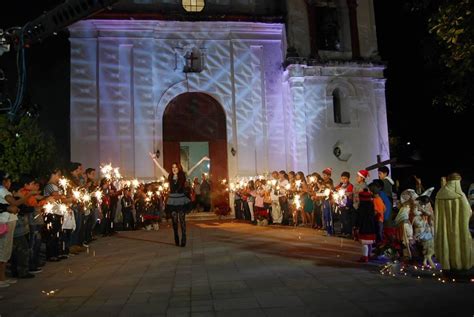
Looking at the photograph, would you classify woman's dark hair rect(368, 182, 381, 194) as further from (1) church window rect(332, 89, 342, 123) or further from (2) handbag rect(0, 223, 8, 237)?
(1) church window rect(332, 89, 342, 123)

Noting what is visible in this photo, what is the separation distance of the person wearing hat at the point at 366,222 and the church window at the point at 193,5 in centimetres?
1580

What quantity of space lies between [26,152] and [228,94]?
9.30m

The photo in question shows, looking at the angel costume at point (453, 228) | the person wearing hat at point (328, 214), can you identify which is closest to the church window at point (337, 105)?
the person wearing hat at point (328, 214)

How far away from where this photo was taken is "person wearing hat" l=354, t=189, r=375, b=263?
8266mm

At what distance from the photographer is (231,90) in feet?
69.8

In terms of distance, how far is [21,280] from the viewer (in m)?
7.73

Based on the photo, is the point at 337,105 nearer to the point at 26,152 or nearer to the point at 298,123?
the point at 298,123

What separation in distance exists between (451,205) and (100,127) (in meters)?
16.2

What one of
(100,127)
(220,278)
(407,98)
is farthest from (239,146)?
(220,278)

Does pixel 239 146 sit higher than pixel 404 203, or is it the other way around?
pixel 239 146

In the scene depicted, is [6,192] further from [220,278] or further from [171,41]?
[171,41]

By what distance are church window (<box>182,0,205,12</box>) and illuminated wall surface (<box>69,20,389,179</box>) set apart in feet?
3.90

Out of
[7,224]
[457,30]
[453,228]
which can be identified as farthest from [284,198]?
[7,224]

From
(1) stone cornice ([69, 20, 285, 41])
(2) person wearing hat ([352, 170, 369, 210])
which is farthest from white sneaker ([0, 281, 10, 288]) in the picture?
(1) stone cornice ([69, 20, 285, 41])
